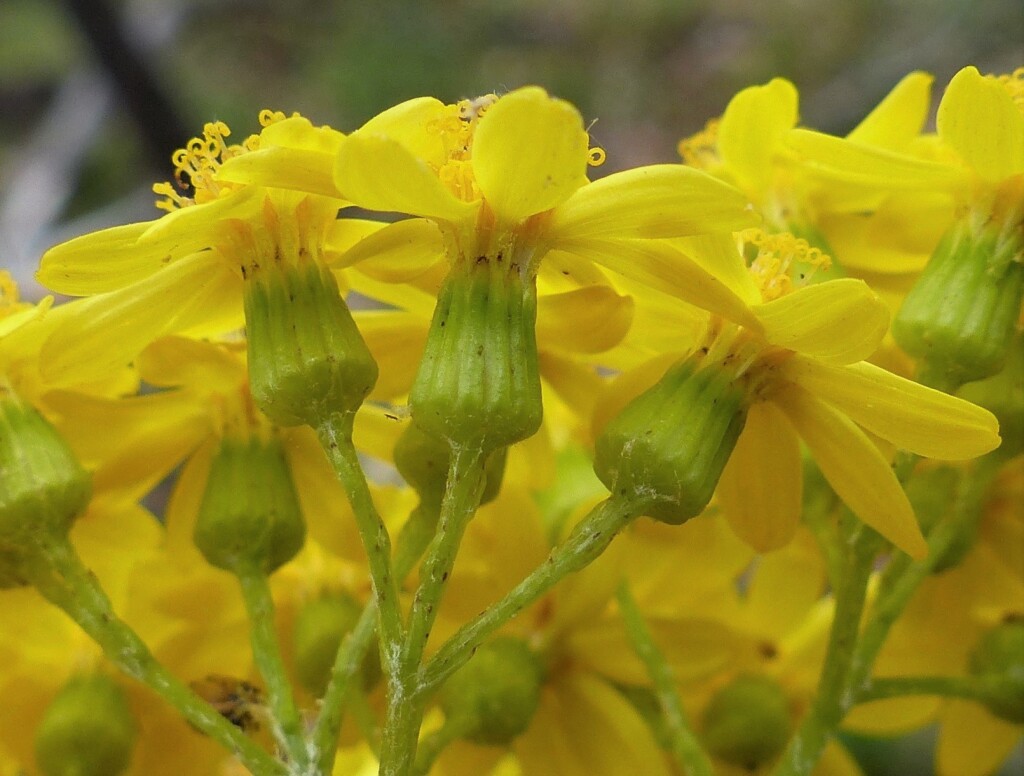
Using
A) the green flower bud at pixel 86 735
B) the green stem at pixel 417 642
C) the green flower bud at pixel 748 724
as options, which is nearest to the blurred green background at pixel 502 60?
the green flower bud at pixel 86 735

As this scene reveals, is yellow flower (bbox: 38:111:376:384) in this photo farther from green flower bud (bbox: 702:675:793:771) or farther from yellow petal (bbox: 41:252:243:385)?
green flower bud (bbox: 702:675:793:771)

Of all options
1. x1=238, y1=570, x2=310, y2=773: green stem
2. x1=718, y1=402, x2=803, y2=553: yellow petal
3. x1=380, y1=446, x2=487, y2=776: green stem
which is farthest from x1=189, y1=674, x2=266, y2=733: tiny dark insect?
x1=718, y1=402, x2=803, y2=553: yellow petal

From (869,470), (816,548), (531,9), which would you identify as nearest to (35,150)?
(531,9)

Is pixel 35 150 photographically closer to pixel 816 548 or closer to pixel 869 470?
pixel 816 548

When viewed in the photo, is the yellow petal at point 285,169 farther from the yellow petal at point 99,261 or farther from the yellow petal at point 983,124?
the yellow petal at point 983,124

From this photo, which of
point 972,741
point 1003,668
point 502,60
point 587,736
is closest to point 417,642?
point 587,736

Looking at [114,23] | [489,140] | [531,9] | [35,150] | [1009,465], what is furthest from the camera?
[531,9]
